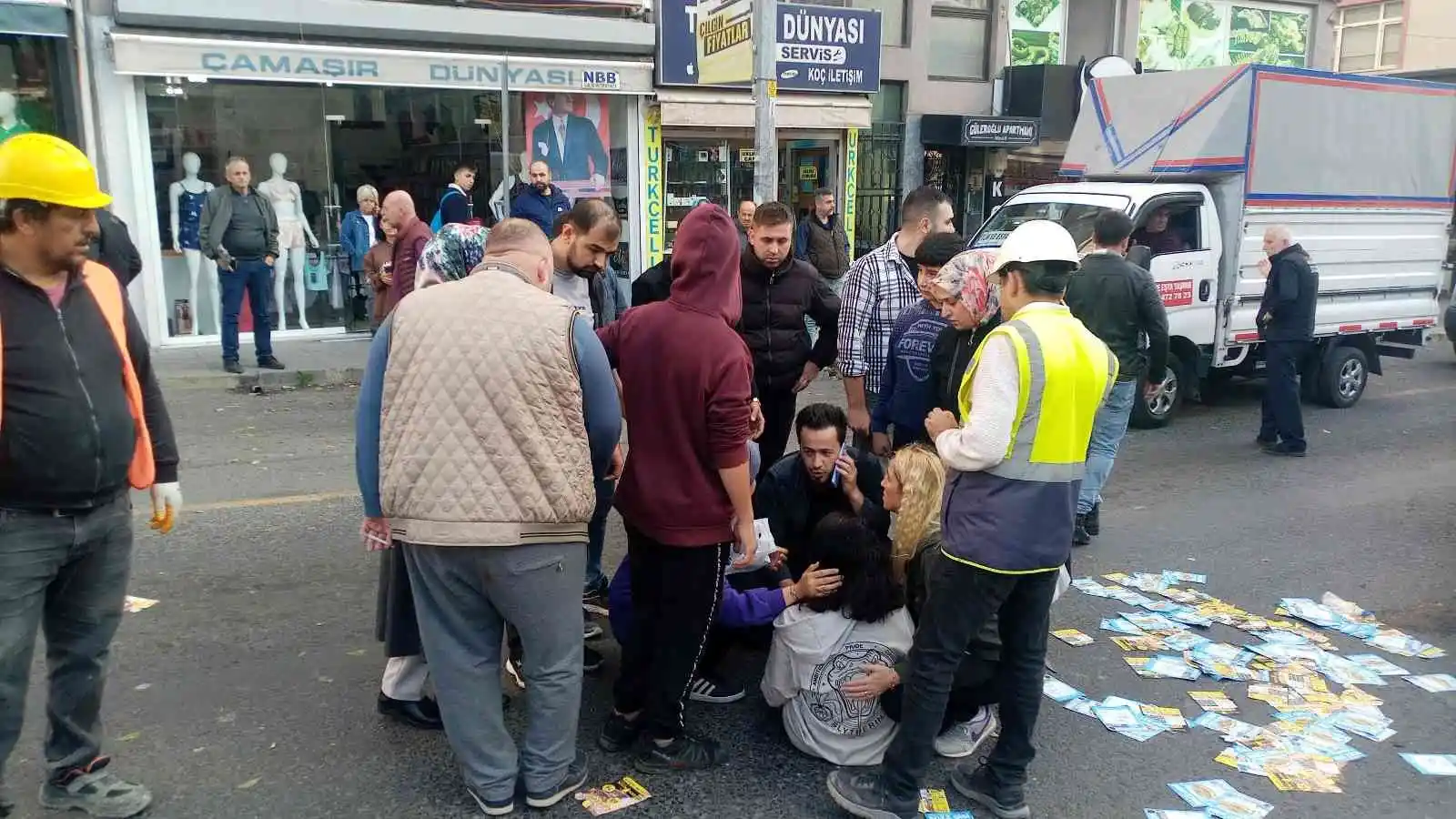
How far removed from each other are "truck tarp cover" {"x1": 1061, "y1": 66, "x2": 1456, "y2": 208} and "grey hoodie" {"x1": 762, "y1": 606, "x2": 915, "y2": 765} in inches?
280

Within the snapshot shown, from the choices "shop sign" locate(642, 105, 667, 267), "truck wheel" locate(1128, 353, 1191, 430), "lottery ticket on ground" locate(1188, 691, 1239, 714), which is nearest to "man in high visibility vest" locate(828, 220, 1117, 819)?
"lottery ticket on ground" locate(1188, 691, 1239, 714)

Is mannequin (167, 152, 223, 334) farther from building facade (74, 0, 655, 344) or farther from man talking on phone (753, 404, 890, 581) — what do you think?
man talking on phone (753, 404, 890, 581)

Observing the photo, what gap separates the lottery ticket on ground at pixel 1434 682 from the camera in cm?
436

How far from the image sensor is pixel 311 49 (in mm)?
11484

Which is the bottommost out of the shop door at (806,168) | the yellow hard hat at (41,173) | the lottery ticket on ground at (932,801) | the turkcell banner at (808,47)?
the lottery ticket on ground at (932,801)

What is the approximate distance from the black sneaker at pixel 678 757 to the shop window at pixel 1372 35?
39.3 m

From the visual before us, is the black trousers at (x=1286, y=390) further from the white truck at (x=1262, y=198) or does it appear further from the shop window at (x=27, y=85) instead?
the shop window at (x=27, y=85)

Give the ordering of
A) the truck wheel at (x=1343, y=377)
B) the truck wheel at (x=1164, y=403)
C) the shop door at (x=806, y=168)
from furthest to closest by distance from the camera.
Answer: the shop door at (x=806, y=168), the truck wheel at (x=1343, y=377), the truck wheel at (x=1164, y=403)

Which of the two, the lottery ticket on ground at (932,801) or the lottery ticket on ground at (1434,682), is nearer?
the lottery ticket on ground at (932,801)

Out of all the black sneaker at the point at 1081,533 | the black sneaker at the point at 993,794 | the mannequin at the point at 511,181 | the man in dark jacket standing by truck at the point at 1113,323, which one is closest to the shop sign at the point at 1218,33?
the mannequin at the point at 511,181

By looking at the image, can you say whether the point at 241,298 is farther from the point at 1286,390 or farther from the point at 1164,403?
the point at 1286,390

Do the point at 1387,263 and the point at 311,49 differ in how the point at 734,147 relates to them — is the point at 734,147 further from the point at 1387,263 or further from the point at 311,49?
the point at 1387,263

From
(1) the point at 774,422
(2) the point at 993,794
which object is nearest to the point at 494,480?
(2) the point at 993,794

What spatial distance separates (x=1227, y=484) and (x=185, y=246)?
10447mm
